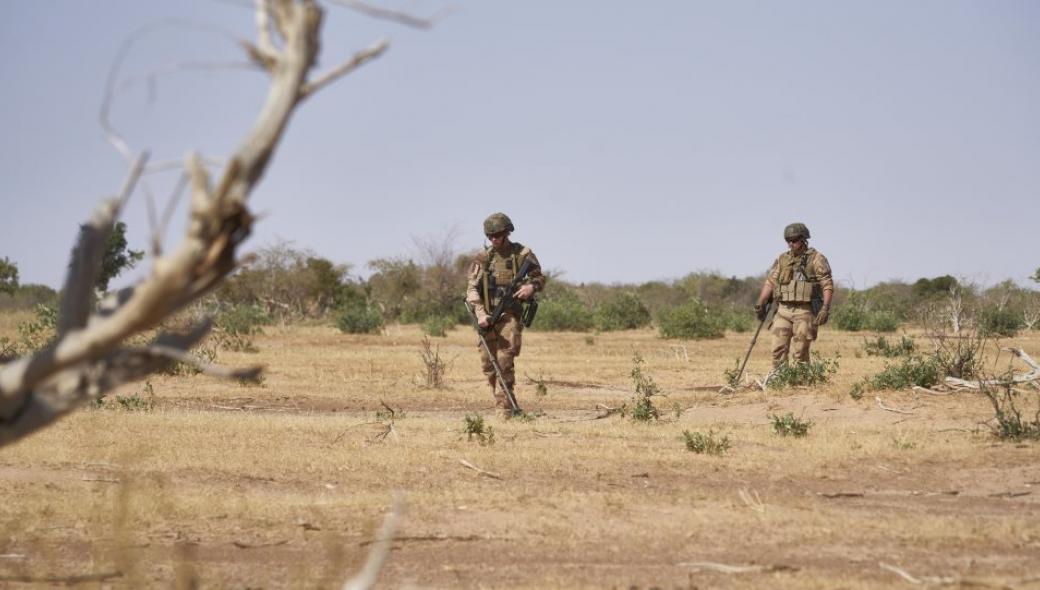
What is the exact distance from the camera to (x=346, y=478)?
823cm

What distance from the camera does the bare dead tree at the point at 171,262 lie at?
2967mm

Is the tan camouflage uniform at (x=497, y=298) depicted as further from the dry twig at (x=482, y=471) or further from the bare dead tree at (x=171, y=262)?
the bare dead tree at (x=171, y=262)

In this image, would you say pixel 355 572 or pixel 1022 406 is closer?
pixel 355 572

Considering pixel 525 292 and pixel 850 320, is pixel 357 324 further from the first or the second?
pixel 525 292

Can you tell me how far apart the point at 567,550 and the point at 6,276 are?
4544 centimetres

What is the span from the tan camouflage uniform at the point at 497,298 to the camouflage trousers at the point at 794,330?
4.09 m

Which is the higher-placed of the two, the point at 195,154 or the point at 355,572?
the point at 195,154

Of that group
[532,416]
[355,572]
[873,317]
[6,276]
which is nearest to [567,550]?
[355,572]

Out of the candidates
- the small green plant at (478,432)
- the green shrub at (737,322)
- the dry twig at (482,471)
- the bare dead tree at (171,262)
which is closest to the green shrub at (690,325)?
the green shrub at (737,322)

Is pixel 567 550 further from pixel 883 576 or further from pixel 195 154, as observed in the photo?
pixel 195 154

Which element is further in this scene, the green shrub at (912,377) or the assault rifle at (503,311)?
the green shrub at (912,377)

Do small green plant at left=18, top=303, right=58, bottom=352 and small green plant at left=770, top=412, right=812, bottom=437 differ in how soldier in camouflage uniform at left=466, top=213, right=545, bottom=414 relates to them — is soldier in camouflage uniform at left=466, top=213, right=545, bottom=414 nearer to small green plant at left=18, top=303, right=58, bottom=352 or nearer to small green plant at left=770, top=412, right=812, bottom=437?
small green plant at left=770, top=412, right=812, bottom=437

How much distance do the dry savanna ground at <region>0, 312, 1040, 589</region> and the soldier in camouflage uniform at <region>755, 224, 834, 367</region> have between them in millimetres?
1370

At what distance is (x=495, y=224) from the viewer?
11.7 metres
